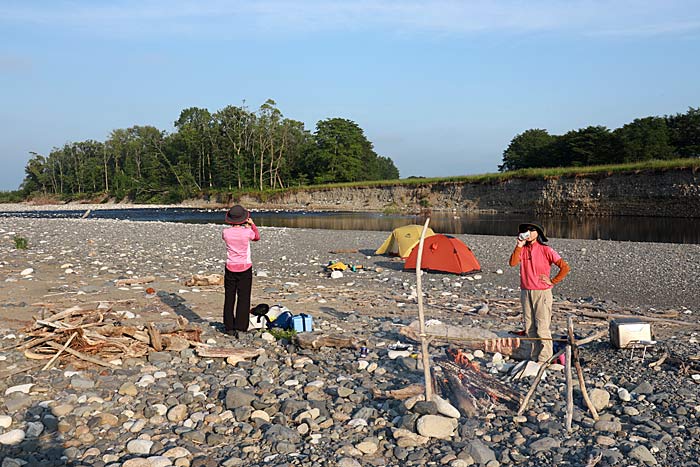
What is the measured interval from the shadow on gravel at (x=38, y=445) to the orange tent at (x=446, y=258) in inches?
450

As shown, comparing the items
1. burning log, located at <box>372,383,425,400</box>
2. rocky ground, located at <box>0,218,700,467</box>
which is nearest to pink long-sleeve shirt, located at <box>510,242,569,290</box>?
rocky ground, located at <box>0,218,700,467</box>

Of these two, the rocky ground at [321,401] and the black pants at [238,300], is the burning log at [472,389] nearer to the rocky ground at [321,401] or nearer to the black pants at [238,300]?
the rocky ground at [321,401]

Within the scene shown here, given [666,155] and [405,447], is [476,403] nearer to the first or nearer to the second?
[405,447]

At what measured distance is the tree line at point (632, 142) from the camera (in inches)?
2557

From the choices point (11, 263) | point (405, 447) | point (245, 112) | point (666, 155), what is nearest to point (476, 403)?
point (405, 447)

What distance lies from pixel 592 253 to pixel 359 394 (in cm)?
1669

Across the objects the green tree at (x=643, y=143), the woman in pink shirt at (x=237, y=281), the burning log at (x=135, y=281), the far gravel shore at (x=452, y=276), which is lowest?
the far gravel shore at (x=452, y=276)

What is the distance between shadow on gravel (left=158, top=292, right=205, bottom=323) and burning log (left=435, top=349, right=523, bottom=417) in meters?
4.81

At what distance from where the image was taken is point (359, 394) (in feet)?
19.5

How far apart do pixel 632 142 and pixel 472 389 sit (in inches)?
2699

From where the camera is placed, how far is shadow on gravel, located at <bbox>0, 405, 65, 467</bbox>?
4418 millimetres

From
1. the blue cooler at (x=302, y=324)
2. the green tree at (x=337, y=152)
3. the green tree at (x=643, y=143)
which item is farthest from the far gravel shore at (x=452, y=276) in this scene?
the green tree at (x=337, y=152)

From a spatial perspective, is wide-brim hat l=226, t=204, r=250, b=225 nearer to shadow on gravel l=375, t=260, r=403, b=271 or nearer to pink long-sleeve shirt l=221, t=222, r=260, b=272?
pink long-sleeve shirt l=221, t=222, r=260, b=272

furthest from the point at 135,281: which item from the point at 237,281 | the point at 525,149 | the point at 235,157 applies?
the point at 525,149
